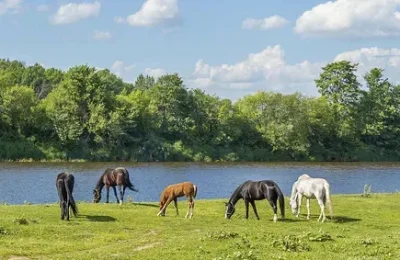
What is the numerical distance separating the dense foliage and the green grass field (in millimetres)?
53434

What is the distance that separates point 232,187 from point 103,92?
36.7 meters

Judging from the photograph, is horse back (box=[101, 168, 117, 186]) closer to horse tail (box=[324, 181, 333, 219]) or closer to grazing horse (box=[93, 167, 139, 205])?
grazing horse (box=[93, 167, 139, 205])

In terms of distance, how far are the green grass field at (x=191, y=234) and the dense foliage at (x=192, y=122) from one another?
175ft

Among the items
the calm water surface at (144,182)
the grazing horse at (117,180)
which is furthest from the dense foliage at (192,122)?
the grazing horse at (117,180)

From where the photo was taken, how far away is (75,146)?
77438 mm

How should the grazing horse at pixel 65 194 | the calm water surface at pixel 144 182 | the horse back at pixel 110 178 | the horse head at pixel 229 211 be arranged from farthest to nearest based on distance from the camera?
1. the calm water surface at pixel 144 182
2. the horse back at pixel 110 178
3. the horse head at pixel 229 211
4. the grazing horse at pixel 65 194

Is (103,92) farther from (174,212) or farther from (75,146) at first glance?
(174,212)

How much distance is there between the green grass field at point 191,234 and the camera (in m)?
14.8

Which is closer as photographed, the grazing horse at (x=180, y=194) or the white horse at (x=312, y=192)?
the white horse at (x=312, y=192)

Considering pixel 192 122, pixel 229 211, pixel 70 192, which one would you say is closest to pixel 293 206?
pixel 229 211

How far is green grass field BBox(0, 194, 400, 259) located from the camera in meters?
14.8

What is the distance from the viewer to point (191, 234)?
1836cm

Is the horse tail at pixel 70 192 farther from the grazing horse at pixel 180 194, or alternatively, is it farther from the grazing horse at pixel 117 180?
the grazing horse at pixel 117 180

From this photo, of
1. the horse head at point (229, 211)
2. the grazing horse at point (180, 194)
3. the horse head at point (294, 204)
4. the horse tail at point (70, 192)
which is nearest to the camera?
the horse tail at point (70, 192)
